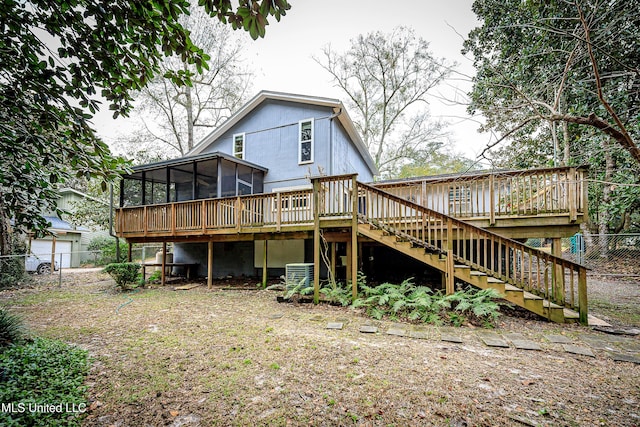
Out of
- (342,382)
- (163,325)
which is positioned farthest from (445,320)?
(163,325)

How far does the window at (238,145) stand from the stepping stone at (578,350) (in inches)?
467

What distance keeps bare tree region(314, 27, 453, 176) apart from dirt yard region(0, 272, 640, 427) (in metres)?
18.4

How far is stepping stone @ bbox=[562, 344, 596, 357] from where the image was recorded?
371 cm

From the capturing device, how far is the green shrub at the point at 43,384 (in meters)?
2.36

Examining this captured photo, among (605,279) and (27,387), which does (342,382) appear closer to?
(27,387)

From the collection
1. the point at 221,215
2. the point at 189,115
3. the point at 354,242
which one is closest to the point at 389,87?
the point at 189,115

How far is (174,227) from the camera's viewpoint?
959cm

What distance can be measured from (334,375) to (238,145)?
11376 mm

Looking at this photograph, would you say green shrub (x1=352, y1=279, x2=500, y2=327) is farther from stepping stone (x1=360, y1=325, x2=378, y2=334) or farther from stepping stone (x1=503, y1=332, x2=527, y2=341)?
stepping stone (x1=360, y1=325, x2=378, y2=334)

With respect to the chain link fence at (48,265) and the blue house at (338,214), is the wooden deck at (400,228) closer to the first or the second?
the blue house at (338,214)

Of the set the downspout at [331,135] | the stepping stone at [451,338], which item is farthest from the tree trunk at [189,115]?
the stepping stone at [451,338]

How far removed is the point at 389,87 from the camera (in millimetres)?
20797

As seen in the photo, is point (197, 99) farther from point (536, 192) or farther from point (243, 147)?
point (536, 192)

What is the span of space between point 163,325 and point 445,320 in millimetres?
5157
